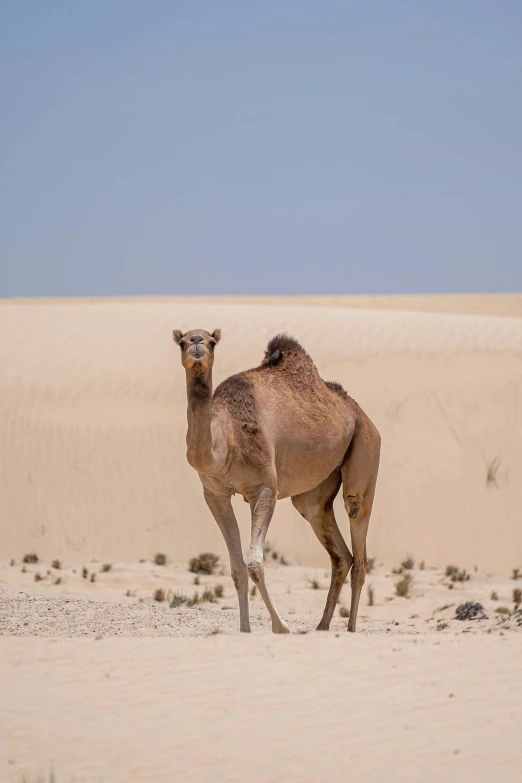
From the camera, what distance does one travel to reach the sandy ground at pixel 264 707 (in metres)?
4.92

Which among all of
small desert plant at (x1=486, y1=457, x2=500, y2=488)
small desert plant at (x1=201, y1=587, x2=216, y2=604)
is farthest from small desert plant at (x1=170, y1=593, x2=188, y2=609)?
small desert plant at (x1=486, y1=457, x2=500, y2=488)

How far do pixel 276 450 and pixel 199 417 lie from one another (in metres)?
1.37

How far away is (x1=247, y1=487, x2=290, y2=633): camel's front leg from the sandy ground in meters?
0.71

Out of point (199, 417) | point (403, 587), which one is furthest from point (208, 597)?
point (199, 417)

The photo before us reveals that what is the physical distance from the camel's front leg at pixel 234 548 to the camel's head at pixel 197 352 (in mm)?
1526

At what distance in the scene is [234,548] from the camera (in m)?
8.91

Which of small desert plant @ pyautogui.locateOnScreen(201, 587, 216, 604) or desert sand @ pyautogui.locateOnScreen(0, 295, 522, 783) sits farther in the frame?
small desert plant @ pyautogui.locateOnScreen(201, 587, 216, 604)

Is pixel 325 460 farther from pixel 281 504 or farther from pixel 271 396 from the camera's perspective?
pixel 281 504

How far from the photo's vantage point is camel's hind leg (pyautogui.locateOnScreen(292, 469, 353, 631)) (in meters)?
10.1

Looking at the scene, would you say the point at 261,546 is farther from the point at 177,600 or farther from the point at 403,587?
the point at 403,587

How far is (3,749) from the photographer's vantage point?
524cm

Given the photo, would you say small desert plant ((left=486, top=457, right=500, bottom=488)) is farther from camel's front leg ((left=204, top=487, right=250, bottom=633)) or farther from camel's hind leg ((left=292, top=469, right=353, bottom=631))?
camel's front leg ((left=204, top=487, right=250, bottom=633))

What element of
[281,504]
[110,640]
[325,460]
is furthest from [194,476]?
[110,640]

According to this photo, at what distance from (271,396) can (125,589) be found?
4.53m
